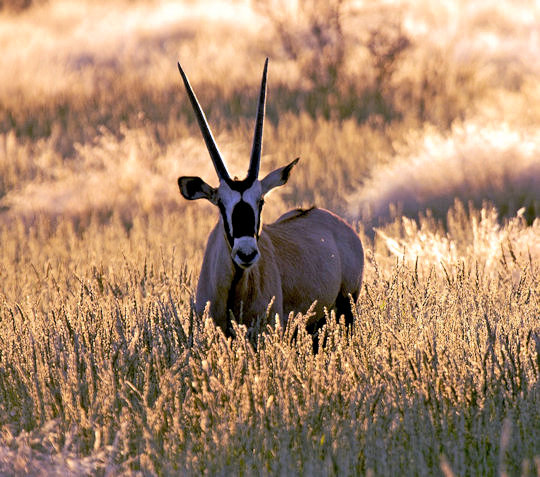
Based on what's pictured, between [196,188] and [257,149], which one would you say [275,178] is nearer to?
[257,149]

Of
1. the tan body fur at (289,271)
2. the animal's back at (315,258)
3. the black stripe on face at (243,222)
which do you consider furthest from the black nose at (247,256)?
the animal's back at (315,258)

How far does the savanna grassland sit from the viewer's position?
447 cm

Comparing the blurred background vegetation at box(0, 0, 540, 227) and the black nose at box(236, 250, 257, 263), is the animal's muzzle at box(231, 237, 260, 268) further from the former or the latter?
the blurred background vegetation at box(0, 0, 540, 227)

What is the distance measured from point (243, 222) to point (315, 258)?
4.47 ft

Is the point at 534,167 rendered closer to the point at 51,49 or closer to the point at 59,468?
the point at 59,468

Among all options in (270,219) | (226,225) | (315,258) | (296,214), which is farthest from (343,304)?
(270,219)

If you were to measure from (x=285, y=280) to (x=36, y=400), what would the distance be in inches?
87.6

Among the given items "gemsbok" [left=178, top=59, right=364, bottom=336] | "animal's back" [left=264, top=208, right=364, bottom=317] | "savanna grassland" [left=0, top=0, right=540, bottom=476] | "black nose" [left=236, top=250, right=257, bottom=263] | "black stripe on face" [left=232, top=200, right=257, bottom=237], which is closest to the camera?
"savanna grassland" [left=0, top=0, right=540, bottom=476]

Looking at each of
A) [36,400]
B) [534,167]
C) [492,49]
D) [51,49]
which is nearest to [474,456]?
[36,400]

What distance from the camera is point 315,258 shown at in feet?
22.7

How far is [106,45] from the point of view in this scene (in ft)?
107

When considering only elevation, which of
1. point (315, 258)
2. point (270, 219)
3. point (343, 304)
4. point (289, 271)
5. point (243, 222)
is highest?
point (270, 219)

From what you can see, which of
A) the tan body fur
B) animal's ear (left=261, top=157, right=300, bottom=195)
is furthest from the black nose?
animal's ear (left=261, top=157, right=300, bottom=195)

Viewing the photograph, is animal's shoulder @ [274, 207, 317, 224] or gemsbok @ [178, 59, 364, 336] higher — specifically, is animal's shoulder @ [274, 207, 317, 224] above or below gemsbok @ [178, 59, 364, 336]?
above
